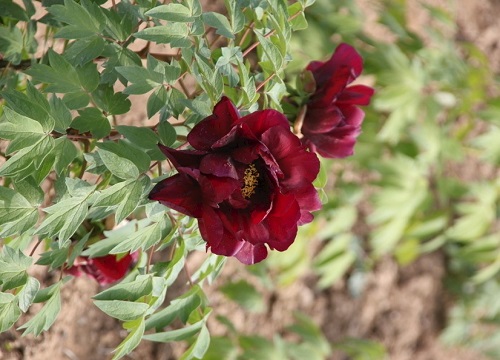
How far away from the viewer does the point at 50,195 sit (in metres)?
0.83

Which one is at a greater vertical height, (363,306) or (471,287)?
(363,306)

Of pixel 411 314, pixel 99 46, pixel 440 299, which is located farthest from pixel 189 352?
pixel 440 299

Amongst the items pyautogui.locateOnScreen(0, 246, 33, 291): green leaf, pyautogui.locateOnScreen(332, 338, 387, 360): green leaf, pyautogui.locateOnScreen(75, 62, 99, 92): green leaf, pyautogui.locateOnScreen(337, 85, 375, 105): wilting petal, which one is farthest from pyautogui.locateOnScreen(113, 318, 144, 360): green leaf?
pyautogui.locateOnScreen(332, 338, 387, 360): green leaf

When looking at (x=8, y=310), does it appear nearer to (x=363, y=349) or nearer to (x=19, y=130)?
(x=19, y=130)

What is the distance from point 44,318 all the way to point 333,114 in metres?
0.36

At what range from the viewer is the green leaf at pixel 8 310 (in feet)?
1.93

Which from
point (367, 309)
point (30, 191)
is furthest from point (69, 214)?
point (367, 309)

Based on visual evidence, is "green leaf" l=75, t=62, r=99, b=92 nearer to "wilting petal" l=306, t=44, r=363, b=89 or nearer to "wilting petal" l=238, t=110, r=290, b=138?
"wilting petal" l=238, t=110, r=290, b=138

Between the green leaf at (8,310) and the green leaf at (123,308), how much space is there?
0.07 metres

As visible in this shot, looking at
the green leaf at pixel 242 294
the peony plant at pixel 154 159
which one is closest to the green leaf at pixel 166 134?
the peony plant at pixel 154 159

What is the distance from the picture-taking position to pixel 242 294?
4.44 ft

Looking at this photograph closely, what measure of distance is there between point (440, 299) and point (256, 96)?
4.77 ft

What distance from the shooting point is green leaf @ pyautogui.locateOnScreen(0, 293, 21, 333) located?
23.1 inches

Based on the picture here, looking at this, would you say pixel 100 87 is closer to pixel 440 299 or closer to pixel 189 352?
pixel 189 352
